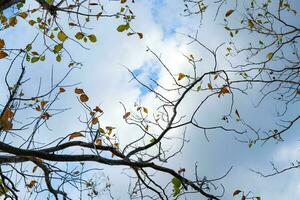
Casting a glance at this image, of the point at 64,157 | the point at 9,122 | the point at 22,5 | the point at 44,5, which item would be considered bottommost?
the point at 64,157

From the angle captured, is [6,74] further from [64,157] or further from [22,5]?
[22,5]

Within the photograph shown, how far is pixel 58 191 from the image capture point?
14.8 feet

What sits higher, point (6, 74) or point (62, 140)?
point (6, 74)

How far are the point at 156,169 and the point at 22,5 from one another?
9.06 ft

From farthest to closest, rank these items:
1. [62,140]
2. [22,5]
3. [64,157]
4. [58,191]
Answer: [22,5], [58,191], [62,140], [64,157]

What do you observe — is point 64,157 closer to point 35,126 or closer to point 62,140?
point 62,140

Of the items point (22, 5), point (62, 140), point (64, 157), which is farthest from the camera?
point (22, 5)

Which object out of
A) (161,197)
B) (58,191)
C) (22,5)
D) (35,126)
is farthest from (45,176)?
(22,5)

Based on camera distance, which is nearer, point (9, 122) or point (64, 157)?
point (64, 157)

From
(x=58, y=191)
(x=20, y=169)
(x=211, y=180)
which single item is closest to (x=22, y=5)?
Result: (x=20, y=169)

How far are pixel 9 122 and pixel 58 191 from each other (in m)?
1.01

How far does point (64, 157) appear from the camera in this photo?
3.57m

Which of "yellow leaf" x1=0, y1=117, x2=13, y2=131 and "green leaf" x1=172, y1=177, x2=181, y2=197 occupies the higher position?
"yellow leaf" x1=0, y1=117, x2=13, y2=131

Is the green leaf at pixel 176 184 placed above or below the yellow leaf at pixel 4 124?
below
